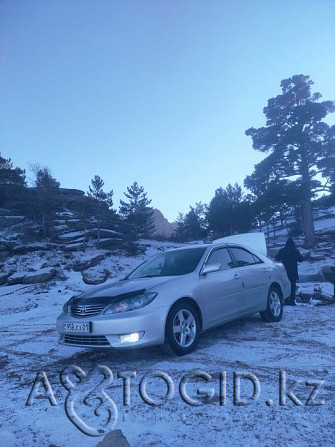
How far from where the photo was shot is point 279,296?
6.15 meters

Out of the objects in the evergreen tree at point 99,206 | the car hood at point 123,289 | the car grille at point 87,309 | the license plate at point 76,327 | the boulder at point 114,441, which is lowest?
the boulder at point 114,441

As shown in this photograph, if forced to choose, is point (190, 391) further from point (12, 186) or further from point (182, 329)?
point (12, 186)

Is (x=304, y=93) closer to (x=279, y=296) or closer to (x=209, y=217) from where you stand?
(x=209, y=217)

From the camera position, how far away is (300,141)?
2394cm

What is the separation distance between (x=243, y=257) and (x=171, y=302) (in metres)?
2.21

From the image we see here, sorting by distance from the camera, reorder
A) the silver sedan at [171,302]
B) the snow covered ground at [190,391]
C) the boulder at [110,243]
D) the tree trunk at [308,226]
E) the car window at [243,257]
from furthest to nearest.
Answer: the boulder at [110,243] → the tree trunk at [308,226] → the car window at [243,257] → the silver sedan at [171,302] → the snow covered ground at [190,391]

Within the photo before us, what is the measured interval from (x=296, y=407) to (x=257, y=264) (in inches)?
136

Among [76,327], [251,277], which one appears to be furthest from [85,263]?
[76,327]

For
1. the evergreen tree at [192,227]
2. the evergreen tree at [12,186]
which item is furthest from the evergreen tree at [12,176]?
the evergreen tree at [192,227]

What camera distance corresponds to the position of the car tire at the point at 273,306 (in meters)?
5.78

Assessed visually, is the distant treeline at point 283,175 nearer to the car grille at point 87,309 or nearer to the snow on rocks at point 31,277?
the snow on rocks at point 31,277

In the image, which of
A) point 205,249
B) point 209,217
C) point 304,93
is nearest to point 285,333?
point 205,249

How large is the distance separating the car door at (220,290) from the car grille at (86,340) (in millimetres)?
1396

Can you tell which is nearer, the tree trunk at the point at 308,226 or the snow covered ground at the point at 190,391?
the snow covered ground at the point at 190,391
